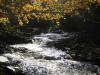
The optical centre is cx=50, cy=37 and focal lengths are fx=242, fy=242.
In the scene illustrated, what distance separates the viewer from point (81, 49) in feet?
78.3

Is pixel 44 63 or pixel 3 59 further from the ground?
pixel 3 59

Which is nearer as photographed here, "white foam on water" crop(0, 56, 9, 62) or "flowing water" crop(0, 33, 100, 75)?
"flowing water" crop(0, 33, 100, 75)

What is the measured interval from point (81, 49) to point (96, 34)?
35.5 ft

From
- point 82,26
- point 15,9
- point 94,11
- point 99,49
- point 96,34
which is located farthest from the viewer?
point 82,26

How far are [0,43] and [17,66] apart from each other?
9010mm

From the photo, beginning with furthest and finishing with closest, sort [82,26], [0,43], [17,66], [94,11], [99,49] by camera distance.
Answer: [82,26] → [94,11] → [0,43] → [99,49] → [17,66]

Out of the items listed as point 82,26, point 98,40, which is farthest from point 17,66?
point 82,26

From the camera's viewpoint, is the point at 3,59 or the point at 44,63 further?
the point at 3,59

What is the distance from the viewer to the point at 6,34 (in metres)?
28.3

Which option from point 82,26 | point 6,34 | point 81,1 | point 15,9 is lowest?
point 82,26

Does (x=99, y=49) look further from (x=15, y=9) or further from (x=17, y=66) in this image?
(x=15, y=9)

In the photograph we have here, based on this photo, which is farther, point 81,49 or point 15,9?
point 81,49

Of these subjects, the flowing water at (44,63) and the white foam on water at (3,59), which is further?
the white foam on water at (3,59)

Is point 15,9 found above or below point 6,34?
above
